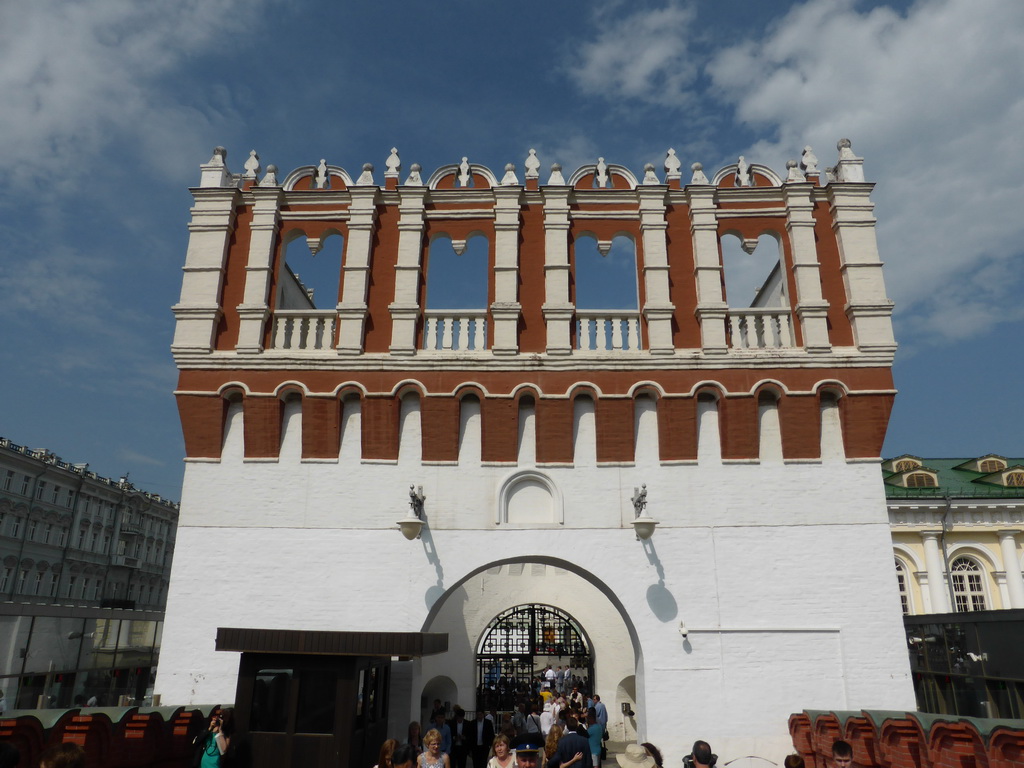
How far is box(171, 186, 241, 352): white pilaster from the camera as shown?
54.7 feet

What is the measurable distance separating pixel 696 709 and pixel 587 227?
10.6m

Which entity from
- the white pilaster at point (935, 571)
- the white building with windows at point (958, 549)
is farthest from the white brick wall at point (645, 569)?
the white pilaster at point (935, 571)

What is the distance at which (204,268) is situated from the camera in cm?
1716

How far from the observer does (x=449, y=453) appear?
16.1 m

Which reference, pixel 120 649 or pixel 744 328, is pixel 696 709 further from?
pixel 120 649

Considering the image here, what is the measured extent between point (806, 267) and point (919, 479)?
26436 millimetres

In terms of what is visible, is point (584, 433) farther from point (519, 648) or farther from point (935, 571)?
point (935, 571)

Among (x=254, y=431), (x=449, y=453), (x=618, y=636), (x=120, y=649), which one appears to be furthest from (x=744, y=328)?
(x=120, y=649)

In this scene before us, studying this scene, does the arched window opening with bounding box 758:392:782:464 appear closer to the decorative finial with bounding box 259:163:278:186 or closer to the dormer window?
the decorative finial with bounding box 259:163:278:186

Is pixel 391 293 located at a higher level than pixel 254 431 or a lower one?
higher

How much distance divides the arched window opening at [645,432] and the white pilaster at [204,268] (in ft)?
31.2

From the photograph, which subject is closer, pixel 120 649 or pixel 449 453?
pixel 449 453

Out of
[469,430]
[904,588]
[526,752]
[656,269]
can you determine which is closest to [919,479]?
[904,588]

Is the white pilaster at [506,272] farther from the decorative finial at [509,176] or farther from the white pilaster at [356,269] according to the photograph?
the white pilaster at [356,269]
